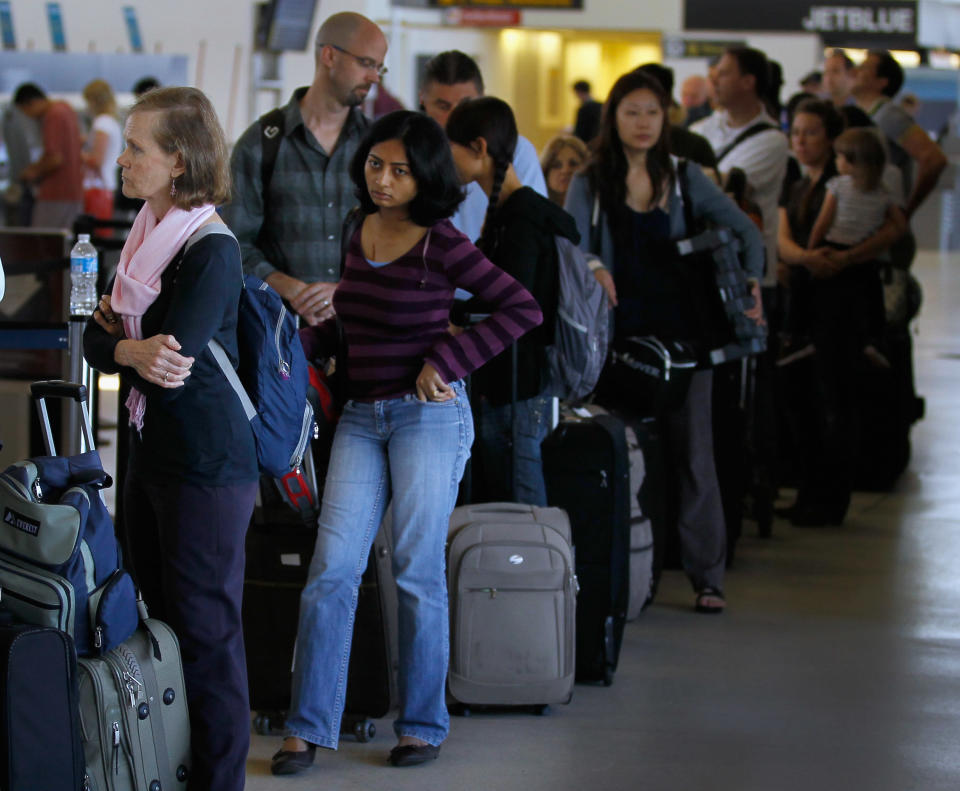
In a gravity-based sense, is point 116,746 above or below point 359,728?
above

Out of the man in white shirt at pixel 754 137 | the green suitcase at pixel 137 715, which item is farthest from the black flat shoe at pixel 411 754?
the man in white shirt at pixel 754 137

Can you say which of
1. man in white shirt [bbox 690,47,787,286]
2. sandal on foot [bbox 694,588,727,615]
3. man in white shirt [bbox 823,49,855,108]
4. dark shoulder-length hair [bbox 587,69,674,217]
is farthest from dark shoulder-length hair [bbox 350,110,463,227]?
man in white shirt [bbox 823,49,855,108]

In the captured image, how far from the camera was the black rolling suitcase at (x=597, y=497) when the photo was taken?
414 centimetres

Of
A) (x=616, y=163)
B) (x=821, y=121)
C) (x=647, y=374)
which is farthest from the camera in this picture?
(x=821, y=121)

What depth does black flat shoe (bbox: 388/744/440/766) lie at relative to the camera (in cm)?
342

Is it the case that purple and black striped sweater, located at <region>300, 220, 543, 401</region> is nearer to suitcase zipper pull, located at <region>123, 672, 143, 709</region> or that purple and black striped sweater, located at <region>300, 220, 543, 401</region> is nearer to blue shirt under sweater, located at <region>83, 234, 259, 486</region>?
blue shirt under sweater, located at <region>83, 234, 259, 486</region>

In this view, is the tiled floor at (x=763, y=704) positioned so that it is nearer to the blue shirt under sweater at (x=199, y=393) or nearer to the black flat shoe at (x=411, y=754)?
the black flat shoe at (x=411, y=754)

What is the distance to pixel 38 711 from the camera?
8.08ft

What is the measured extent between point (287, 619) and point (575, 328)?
1099 mm

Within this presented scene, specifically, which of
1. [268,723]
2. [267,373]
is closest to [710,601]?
[268,723]

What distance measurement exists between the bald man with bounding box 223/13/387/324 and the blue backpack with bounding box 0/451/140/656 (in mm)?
1610

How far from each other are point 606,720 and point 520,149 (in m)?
1.83

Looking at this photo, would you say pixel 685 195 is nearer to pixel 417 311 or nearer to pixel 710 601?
pixel 710 601

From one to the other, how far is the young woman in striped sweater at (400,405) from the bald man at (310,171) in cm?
85
